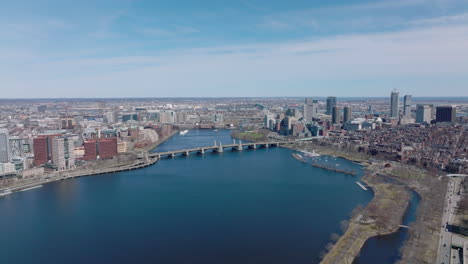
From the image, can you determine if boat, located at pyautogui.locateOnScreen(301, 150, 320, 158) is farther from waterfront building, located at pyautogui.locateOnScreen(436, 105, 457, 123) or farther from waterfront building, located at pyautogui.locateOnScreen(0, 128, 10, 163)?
waterfront building, located at pyautogui.locateOnScreen(436, 105, 457, 123)

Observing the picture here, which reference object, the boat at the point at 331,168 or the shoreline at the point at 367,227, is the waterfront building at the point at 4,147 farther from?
the shoreline at the point at 367,227

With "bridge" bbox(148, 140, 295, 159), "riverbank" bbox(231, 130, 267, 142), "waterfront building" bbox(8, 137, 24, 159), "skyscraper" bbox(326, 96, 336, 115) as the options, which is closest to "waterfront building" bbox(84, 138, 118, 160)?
"bridge" bbox(148, 140, 295, 159)

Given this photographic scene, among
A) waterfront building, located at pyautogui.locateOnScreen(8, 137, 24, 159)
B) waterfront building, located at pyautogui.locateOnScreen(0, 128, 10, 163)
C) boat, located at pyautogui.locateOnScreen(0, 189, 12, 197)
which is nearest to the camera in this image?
boat, located at pyautogui.locateOnScreen(0, 189, 12, 197)

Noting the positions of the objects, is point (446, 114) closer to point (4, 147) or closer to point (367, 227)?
point (367, 227)

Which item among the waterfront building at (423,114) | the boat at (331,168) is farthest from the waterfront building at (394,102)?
the boat at (331,168)

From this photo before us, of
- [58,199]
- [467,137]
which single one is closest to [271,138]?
[467,137]

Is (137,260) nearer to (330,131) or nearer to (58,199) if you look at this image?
(58,199)

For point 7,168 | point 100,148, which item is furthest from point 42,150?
point 100,148

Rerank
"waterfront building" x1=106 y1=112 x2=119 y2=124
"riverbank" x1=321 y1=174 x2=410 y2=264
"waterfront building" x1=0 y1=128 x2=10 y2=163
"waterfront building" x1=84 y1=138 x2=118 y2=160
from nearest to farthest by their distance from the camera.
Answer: "riverbank" x1=321 y1=174 x2=410 y2=264, "waterfront building" x1=0 y1=128 x2=10 y2=163, "waterfront building" x1=84 y1=138 x2=118 y2=160, "waterfront building" x1=106 y1=112 x2=119 y2=124
